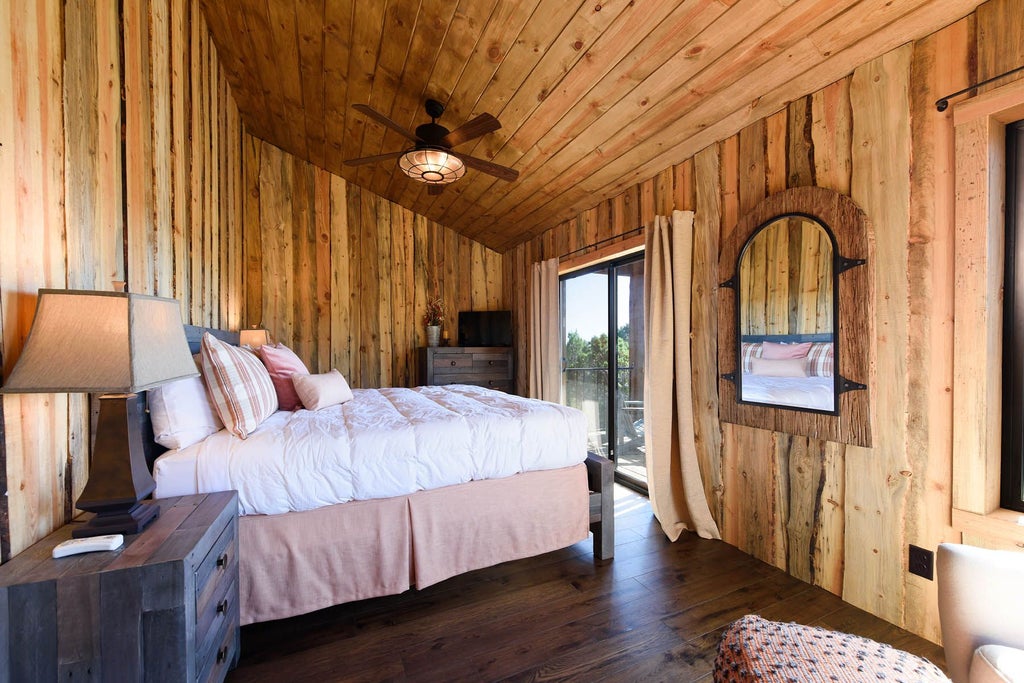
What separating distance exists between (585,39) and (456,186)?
6.72 ft

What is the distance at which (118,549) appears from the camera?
3.40 ft

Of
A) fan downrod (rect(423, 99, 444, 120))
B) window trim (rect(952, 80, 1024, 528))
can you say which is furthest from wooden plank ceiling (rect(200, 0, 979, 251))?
window trim (rect(952, 80, 1024, 528))

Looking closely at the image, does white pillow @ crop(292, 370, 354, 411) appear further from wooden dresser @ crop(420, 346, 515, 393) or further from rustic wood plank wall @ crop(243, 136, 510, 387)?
rustic wood plank wall @ crop(243, 136, 510, 387)

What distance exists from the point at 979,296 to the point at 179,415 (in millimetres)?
3010

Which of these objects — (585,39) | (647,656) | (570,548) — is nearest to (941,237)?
(585,39)

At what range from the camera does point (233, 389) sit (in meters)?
1.71

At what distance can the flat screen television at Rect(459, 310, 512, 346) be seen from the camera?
4.84m

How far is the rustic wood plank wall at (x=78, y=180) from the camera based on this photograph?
1.07 meters

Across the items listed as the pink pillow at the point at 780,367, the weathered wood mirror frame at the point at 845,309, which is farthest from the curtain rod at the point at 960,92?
the pink pillow at the point at 780,367

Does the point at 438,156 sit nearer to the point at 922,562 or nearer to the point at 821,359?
the point at 821,359

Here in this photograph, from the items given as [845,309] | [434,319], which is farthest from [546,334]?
[845,309]

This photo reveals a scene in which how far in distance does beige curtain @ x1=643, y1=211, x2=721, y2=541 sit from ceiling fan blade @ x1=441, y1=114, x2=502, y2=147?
4.12 ft

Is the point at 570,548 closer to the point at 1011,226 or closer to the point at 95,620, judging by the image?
the point at 95,620

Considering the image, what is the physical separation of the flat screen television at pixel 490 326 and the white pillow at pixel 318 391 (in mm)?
2469
